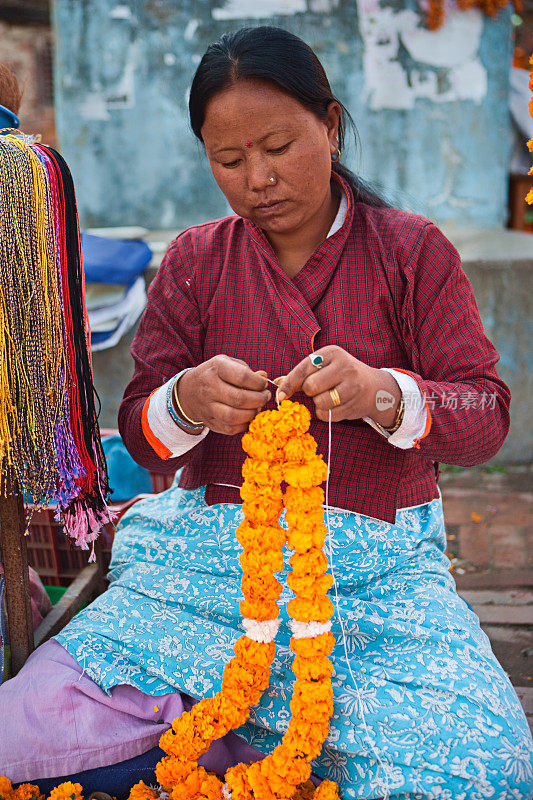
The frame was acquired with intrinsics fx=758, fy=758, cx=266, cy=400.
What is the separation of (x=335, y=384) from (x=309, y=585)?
40cm

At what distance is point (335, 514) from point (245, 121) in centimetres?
93

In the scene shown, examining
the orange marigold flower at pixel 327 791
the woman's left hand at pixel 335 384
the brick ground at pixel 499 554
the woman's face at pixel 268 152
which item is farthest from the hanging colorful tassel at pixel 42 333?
the brick ground at pixel 499 554

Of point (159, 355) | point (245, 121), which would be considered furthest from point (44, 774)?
point (245, 121)

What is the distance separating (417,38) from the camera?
15.4 ft

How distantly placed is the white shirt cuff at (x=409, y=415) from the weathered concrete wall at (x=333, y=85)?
335 centimetres

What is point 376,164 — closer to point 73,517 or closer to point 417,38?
point 417,38

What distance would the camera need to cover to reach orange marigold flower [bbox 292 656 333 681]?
1.47m

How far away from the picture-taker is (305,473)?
147 centimetres

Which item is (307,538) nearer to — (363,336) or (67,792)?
(363,336)

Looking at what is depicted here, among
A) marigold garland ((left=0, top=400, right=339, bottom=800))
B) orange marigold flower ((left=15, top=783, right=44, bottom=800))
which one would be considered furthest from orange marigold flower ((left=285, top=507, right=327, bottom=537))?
orange marigold flower ((left=15, top=783, right=44, bottom=800))

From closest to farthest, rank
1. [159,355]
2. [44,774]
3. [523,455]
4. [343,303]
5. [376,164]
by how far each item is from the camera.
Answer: [44,774] < [343,303] < [159,355] < [523,455] < [376,164]

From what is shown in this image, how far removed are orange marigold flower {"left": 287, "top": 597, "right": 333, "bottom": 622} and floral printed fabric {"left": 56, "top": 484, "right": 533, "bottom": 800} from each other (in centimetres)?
17

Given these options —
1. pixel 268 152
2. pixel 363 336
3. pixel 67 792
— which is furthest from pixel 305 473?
pixel 67 792

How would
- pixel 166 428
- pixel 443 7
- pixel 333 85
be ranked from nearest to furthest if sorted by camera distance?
pixel 166 428, pixel 443 7, pixel 333 85
